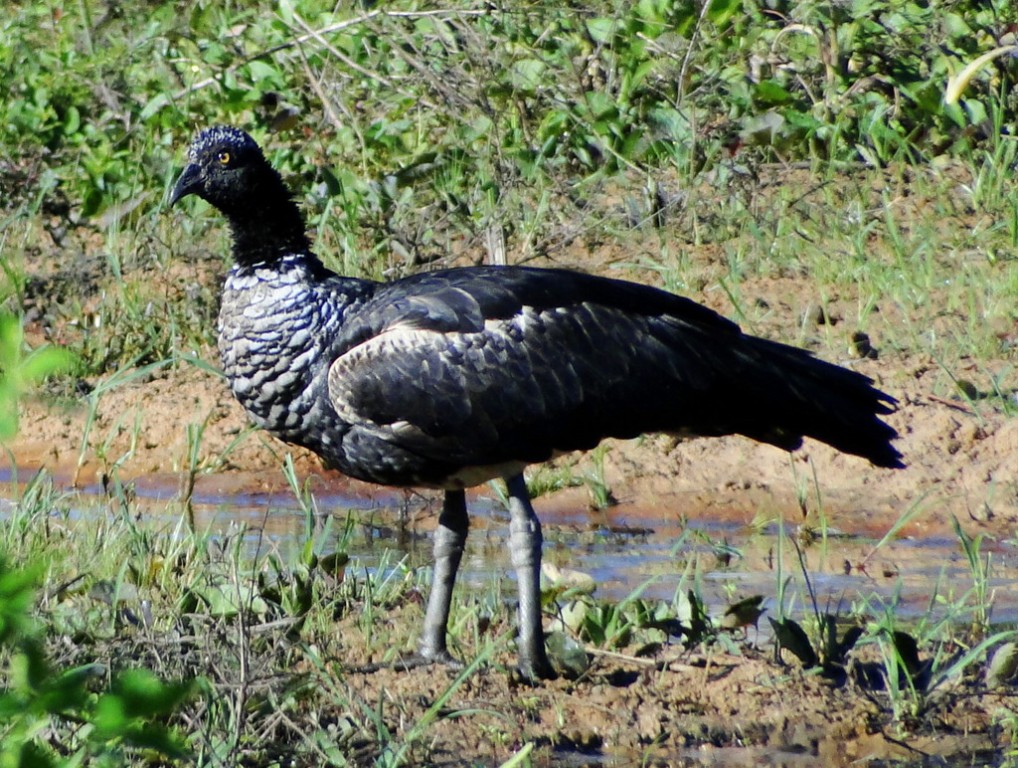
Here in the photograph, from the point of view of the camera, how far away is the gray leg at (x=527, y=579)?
4.12 meters

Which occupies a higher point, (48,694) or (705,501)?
(705,501)

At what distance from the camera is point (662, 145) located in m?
7.57

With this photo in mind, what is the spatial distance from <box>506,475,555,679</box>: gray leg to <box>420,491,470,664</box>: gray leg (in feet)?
Result: 0.52

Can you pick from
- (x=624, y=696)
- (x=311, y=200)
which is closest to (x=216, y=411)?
(x=311, y=200)

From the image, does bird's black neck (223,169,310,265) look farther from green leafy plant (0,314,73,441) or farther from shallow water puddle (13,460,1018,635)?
green leafy plant (0,314,73,441)

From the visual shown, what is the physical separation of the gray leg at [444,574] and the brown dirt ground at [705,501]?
0.42 ft

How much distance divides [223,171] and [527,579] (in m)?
1.36

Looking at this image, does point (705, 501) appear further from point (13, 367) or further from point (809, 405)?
point (13, 367)

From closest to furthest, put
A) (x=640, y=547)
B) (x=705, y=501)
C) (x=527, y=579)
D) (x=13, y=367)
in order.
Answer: (x=13, y=367) → (x=527, y=579) → (x=640, y=547) → (x=705, y=501)

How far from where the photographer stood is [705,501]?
5910 millimetres

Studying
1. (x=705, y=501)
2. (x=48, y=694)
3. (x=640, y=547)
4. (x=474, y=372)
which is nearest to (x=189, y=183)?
(x=474, y=372)

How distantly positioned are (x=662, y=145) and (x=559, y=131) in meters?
0.46

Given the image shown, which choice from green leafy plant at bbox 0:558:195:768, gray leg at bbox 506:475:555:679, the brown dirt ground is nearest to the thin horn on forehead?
gray leg at bbox 506:475:555:679

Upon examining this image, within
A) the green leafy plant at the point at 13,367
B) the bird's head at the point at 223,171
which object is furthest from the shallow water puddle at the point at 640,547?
the green leafy plant at the point at 13,367
